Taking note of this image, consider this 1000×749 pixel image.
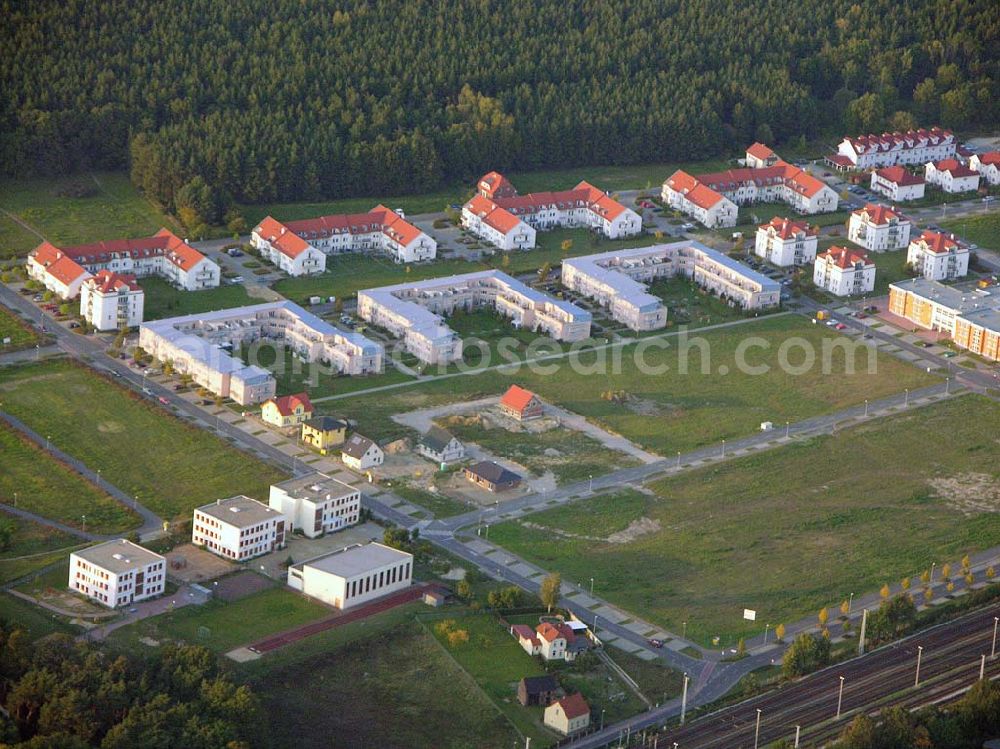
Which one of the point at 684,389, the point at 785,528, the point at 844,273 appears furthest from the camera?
the point at 844,273

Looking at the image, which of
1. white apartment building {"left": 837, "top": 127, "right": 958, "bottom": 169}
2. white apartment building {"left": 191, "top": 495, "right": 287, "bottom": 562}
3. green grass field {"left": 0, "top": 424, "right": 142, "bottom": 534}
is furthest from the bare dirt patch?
white apartment building {"left": 837, "top": 127, "right": 958, "bottom": 169}

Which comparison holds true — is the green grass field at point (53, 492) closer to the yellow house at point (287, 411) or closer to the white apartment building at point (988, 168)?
the yellow house at point (287, 411)

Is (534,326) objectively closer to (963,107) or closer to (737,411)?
(737,411)

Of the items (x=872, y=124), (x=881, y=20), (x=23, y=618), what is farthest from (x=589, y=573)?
(x=881, y=20)

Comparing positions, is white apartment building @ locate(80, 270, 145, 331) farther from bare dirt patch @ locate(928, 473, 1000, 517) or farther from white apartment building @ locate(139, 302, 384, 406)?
bare dirt patch @ locate(928, 473, 1000, 517)

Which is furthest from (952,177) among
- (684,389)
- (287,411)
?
(287,411)

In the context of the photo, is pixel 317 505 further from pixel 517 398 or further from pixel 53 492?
pixel 517 398

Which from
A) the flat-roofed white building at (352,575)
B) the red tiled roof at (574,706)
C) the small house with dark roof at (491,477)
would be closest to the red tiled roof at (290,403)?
the small house with dark roof at (491,477)
